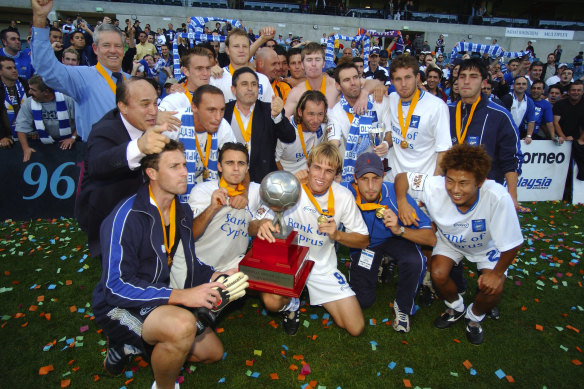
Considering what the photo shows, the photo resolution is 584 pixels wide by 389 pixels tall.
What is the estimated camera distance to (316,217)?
388 cm

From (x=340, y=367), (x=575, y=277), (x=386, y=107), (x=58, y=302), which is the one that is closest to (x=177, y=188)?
(x=340, y=367)

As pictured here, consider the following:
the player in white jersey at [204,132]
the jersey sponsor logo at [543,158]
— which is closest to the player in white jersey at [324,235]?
the player in white jersey at [204,132]

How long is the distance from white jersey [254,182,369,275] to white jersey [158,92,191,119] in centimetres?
170

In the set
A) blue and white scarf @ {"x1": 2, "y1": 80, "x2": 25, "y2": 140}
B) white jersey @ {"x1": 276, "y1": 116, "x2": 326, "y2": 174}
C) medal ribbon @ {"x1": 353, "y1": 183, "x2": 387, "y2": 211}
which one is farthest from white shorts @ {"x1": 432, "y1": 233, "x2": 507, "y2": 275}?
blue and white scarf @ {"x1": 2, "y1": 80, "x2": 25, "y2": 140}

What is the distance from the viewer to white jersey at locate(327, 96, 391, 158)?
16.4 feet

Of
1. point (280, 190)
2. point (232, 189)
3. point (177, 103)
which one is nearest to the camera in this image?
point (280, 190)

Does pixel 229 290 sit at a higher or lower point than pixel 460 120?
lower

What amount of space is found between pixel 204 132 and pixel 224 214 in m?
1.13

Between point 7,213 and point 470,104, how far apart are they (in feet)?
26.1

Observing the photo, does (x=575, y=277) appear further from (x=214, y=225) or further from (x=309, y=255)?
(x=214, y=225)

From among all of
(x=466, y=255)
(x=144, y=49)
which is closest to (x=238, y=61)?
(x=466, y=255)

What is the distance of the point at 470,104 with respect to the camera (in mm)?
4773

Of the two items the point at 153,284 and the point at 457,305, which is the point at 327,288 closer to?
the point at 457,305

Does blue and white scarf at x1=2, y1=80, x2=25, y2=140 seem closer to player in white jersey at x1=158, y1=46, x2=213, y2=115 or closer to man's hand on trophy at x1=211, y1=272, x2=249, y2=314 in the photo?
player in white jersey at x1=158, y1=46, x2=213, y2=115
